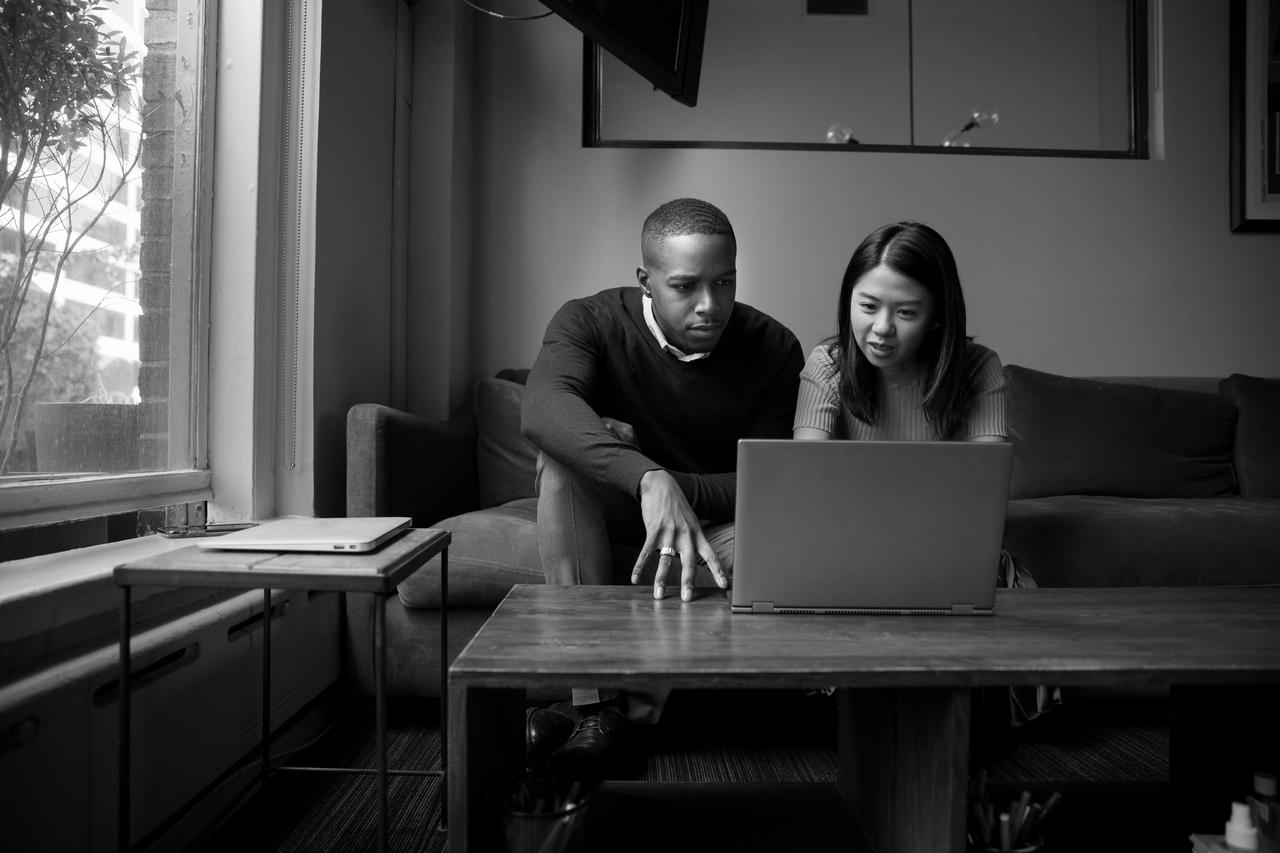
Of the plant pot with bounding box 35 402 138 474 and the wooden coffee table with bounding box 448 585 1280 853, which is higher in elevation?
the plant pot with bounding box 35 402 138 474

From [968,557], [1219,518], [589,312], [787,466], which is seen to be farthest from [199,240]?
[1219,518]

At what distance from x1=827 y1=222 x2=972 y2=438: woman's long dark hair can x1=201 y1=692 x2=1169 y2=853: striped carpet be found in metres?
0.65

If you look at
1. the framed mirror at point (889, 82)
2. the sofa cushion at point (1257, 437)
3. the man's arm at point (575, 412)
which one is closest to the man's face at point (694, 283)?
the man's arm at point (575, 412)

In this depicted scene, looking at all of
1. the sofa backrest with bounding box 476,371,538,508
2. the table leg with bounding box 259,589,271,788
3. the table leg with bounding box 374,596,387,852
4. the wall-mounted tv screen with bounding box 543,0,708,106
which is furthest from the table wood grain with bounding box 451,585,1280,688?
the wall-mounted tv screen with bounding box 543,0,708,106

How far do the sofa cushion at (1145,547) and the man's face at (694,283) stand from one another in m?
0.80

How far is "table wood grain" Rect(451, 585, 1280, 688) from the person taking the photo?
785 mm

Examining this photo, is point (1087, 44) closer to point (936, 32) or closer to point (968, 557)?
point (936, 32)

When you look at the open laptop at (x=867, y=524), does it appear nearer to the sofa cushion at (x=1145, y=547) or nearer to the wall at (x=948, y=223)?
the sofa cushion at (x=1145, y=547)

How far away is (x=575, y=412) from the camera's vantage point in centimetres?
151

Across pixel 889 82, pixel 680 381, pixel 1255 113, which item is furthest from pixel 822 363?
pixel 1255 113

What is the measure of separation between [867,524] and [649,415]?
85 cm

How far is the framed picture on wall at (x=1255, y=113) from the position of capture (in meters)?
2.78

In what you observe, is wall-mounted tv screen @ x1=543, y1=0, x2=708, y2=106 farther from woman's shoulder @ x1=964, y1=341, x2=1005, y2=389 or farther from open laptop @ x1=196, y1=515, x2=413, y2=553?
open laptop @ x1=196, y1=515, x2=413, y2=553

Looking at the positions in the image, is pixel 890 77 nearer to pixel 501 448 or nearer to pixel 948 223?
pixel 948 223
